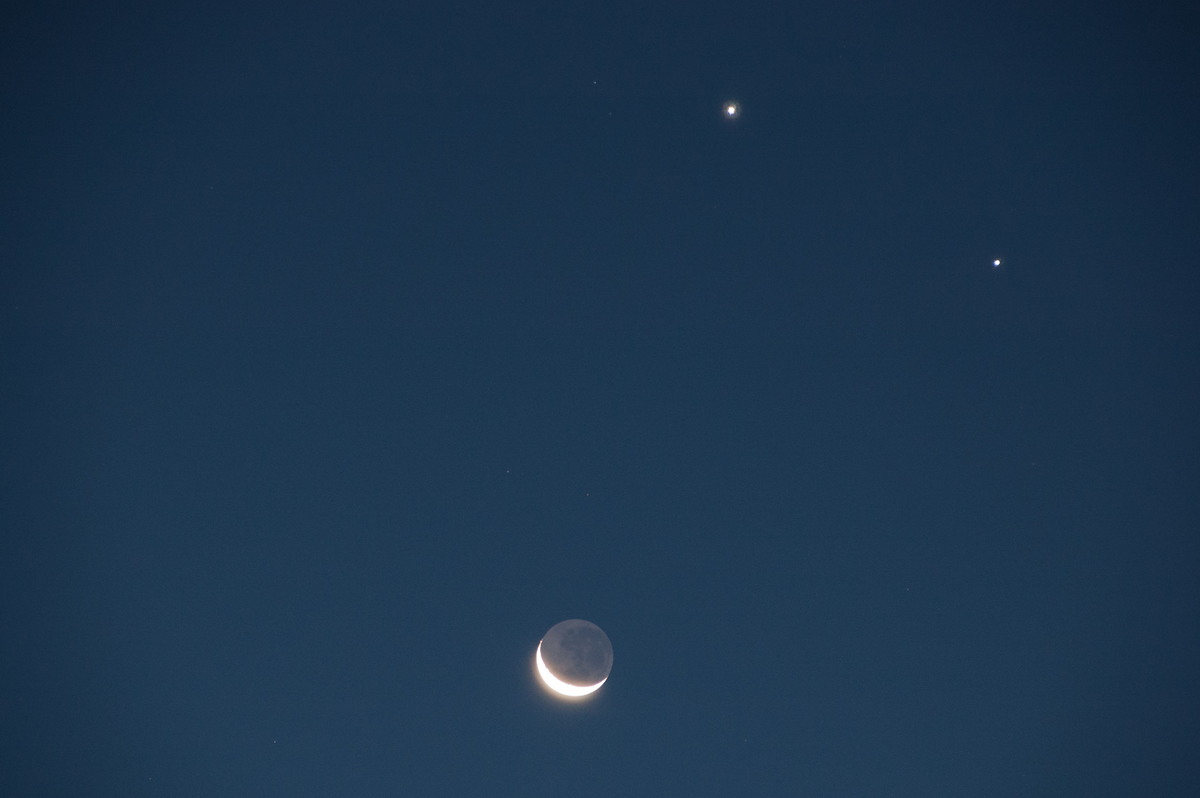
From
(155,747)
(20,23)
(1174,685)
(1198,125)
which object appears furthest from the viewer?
(1174,685)

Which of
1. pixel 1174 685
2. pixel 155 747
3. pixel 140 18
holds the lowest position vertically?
pixel 155 747

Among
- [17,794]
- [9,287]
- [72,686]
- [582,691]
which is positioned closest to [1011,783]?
[582,691]

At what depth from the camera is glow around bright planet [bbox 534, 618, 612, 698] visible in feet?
25.2

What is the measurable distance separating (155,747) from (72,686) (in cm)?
151

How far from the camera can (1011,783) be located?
28.7 ft

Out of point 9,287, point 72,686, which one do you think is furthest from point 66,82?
point 72,686

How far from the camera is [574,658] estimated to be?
773 centimetres

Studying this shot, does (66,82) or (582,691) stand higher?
(66,82)

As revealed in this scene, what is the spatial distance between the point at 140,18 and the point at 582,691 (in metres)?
10.3

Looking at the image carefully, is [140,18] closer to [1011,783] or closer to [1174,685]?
[1011,783]

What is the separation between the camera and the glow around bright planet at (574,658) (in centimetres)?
767

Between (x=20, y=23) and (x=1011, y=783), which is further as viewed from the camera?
Answer: (x=1011, y=783)

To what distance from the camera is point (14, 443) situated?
7.75 metres

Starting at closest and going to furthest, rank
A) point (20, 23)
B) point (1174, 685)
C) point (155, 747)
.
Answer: point (20, 23), point (155, 747), point (1174, 685)
